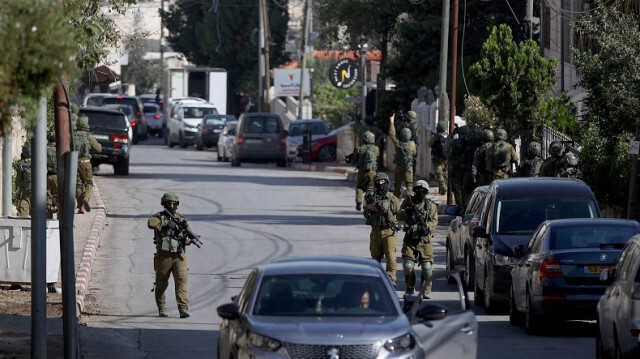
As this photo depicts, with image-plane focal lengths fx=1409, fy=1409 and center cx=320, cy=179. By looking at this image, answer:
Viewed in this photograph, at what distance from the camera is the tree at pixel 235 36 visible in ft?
253

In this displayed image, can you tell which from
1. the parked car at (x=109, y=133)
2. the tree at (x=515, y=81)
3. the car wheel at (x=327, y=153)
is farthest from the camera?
the car wheel at (x=327, y=153)

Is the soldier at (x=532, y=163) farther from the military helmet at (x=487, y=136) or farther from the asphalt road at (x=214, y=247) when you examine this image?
the asphalt road at (x=214, y=247)

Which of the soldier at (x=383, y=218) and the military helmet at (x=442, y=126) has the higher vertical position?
the military helmet at (x=442, y=126)

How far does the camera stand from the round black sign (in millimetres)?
44688

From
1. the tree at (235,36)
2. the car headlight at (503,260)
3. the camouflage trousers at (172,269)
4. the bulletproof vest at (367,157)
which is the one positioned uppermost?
the tree at (235,36)

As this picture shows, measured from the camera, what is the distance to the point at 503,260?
1639 centimetres

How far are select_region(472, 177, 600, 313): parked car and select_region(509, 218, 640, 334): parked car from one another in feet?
4.69

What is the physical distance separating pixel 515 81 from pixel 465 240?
9.29 m

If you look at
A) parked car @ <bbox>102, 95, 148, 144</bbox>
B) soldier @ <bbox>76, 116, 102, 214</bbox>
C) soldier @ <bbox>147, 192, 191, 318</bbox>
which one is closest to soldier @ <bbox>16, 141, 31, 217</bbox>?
soldier @ <bbox>76, 116, 102, 214</bbox>

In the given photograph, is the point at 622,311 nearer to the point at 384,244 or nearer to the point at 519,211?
the point at 519,211

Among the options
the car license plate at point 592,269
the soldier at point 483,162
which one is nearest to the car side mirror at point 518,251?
the car license plate at point 592,269

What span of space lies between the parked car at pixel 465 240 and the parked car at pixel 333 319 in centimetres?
666

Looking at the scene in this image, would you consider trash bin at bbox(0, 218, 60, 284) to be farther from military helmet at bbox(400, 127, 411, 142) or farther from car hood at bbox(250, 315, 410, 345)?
military helmet at bbox(400, 127, 411, 142)

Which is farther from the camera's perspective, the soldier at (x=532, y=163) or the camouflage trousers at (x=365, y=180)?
the camouflage trousers at (x=365, y=180)
